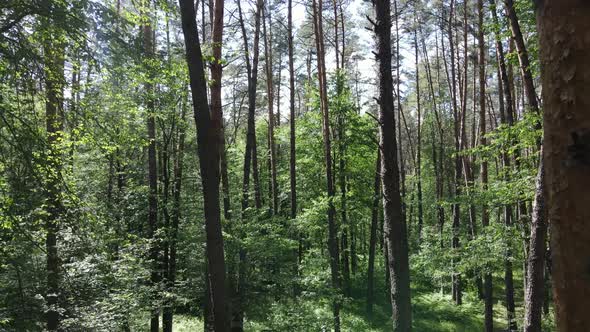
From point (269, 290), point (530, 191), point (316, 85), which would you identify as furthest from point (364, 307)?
point (530, 191)

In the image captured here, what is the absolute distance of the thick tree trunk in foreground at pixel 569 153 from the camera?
96cm

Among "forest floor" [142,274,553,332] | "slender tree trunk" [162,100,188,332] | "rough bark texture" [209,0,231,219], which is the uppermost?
"rough bark texture" [209,0,231,219]

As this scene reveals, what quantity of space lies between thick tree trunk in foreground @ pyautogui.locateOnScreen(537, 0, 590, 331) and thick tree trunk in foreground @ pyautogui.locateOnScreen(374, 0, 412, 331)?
13.7ft

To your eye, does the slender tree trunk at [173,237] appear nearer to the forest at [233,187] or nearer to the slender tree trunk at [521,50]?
the forest at [233,187]

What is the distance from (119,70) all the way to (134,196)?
8783 mm

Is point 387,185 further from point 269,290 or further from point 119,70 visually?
point 269,290

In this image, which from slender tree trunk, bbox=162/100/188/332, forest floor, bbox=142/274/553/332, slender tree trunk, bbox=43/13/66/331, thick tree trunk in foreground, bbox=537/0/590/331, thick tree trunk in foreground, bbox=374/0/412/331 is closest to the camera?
thick tree trunk in foreground, bbox=537/0/590/331

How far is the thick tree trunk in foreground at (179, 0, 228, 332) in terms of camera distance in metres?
5.40

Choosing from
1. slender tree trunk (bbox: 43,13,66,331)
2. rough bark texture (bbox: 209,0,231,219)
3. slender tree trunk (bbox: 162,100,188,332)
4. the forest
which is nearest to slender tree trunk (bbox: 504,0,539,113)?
the forest

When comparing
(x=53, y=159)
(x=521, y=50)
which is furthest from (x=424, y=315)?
(x=53, y=159)

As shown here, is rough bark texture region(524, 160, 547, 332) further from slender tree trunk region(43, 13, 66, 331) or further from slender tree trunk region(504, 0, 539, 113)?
slender tree trunk region(43, 13, 66, 331)

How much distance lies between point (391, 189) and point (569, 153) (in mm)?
4249

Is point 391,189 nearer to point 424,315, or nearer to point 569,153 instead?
point 569,153

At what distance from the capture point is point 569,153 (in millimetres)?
988
